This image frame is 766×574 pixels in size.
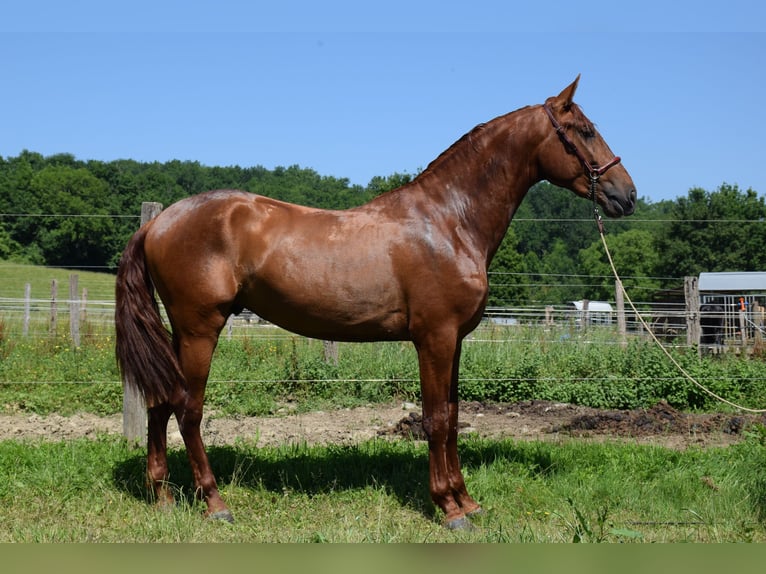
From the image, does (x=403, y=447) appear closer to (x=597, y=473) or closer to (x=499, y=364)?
(x=597, y=473)

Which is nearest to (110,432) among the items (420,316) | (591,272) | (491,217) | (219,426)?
(219,426)

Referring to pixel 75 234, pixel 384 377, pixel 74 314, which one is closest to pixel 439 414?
pixel 384 377

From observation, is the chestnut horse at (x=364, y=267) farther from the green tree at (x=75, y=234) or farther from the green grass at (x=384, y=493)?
the green tree at (x=75, y=234)

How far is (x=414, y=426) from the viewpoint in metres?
6.89

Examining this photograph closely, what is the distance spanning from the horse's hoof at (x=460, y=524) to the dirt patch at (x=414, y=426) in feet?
7.25

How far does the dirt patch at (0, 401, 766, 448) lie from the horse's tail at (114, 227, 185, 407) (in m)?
1.99

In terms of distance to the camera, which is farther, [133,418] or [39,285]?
[39,285]

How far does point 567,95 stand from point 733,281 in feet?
87.3

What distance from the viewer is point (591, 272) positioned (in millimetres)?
64438

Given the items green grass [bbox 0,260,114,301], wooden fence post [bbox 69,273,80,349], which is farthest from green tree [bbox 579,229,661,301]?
wooden fence post [bbox 69,273,80,349]

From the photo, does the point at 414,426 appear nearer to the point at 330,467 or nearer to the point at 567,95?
the point at 330,467

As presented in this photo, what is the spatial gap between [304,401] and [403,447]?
2866mm

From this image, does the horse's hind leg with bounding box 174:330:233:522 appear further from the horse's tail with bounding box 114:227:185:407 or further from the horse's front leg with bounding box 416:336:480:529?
the horse's front leg with bounding box 416:336:480:529

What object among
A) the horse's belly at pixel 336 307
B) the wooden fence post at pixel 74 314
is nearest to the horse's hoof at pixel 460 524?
the horse's belly at pixel 336 307
